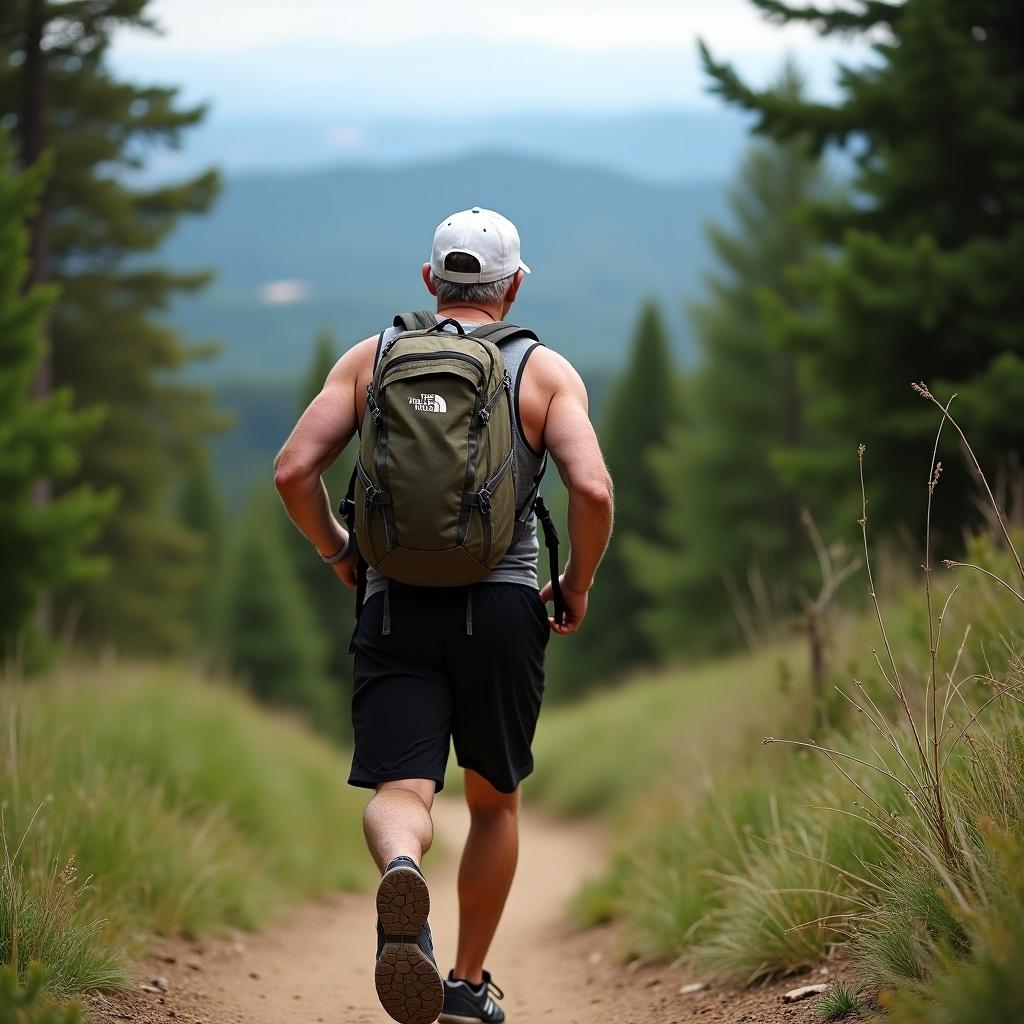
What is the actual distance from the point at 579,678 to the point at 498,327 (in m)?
30.3

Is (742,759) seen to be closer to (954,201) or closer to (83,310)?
(954,201)

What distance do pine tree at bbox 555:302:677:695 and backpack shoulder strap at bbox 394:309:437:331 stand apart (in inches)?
1150

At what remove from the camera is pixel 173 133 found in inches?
717

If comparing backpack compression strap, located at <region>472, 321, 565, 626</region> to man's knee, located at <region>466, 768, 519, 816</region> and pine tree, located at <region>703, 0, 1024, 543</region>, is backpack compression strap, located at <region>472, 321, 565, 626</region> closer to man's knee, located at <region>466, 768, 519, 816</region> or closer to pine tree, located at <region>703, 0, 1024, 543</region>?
man's knee, located at <region>466, 768, 519, 816</region>

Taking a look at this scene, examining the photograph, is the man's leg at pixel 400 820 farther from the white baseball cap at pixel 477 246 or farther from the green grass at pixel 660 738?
the green grass at pixel 660 738

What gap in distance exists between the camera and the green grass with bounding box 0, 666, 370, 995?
146 inches

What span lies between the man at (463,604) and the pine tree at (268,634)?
28927 mm

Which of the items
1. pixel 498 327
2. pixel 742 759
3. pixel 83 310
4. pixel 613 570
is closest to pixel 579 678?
pixel 613 570

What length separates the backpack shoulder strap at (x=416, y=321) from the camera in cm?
376

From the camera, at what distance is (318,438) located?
3.78 meters

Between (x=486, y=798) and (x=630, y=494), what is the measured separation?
1156 inches

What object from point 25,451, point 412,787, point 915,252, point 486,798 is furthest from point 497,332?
point 25,451

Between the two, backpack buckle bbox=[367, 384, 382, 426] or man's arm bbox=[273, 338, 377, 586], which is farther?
man's arm bbox=[273, 338, 377, 586]

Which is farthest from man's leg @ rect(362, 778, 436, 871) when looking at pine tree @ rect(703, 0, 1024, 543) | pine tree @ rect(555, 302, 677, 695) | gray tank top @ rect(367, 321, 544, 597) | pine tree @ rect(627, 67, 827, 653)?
pine tree @ rect(555, 302, 677, 695)
